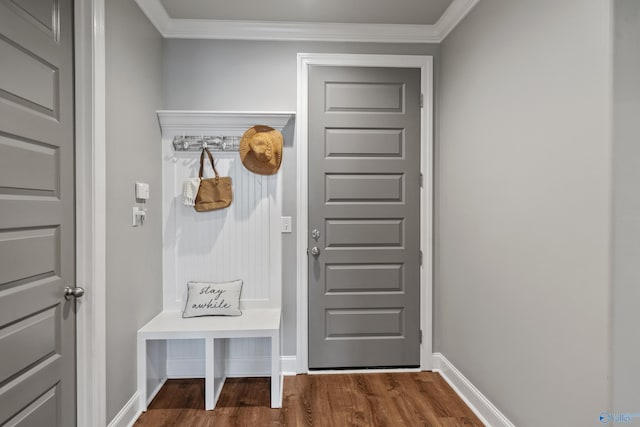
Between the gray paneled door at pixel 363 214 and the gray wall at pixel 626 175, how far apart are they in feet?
4.70

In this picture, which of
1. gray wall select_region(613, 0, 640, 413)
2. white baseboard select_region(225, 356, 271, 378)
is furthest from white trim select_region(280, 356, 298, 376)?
gray wall select_region(613, 0, 640, 413)

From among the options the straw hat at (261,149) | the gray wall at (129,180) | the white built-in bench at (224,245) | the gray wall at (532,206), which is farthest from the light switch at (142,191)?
the gray wall at (532,206)

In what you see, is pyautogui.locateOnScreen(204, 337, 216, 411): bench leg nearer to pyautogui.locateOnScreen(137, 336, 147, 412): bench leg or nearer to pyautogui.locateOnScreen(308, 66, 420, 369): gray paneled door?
pyautogui.locateOnScreen(137, 336, 147, 412): bench leg

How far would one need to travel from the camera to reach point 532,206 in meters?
1.64

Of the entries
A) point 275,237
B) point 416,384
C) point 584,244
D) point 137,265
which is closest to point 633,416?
point 584,244

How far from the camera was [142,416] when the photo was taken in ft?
6.84

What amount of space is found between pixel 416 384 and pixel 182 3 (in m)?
3.00

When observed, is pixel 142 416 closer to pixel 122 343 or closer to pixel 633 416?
pixel 122 343

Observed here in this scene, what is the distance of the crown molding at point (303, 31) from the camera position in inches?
98.4

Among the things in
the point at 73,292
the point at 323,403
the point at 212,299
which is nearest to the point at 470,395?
the point at 323,403

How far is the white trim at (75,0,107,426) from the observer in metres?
1.59

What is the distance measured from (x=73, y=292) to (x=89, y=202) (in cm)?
41

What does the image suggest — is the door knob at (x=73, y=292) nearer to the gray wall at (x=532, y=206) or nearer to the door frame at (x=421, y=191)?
the door frame at (x=421, y=191)

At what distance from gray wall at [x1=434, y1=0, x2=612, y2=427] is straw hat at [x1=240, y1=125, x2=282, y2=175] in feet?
4.03
